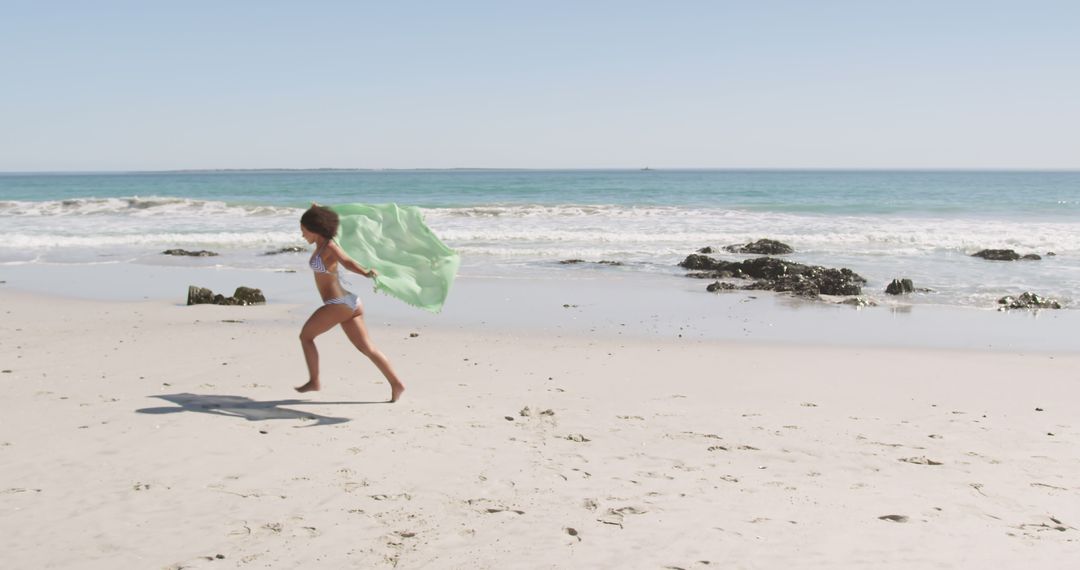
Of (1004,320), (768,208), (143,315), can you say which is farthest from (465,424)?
(768,208)

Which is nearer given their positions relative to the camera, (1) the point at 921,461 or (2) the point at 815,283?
(1) the point at 921,461

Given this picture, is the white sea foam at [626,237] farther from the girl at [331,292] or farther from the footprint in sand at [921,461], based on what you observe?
the girl at [331,292]

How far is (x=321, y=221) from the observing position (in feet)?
21.1

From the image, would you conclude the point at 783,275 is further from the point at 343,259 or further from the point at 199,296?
the point at 343,259

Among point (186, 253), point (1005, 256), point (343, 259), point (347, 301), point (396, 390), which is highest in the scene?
point (343, 259)

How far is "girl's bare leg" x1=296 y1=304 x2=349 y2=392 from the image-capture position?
21.5ft

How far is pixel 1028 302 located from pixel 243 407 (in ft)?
36.1

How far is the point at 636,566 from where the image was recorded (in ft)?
12.8

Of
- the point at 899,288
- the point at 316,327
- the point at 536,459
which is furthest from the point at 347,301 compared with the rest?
the point at 899,288

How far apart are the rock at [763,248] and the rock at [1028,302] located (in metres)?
8.11

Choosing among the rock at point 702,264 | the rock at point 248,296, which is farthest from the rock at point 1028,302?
the rock at point 248,296

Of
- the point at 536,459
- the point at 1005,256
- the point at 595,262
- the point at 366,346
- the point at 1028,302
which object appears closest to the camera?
the point at 536,459

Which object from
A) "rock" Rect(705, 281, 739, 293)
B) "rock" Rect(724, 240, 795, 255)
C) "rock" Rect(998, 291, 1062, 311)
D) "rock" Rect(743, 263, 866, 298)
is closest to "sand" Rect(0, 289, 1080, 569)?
"rock" Rect(998, 291, 1062, 311)

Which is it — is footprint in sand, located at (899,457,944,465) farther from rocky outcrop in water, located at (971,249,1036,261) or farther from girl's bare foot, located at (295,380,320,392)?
rocky outcrop in water, located at (971,249,1036,261)
